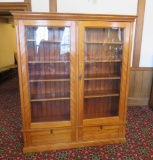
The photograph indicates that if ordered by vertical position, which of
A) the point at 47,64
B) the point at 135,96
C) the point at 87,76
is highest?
the point at 47,64

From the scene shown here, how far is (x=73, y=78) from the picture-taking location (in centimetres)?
201

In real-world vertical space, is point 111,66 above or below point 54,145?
above

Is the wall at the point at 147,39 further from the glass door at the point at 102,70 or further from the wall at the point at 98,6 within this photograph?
the glass door at the point at 102,70

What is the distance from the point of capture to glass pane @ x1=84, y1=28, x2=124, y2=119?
210 centimetres

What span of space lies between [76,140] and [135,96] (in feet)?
6.37

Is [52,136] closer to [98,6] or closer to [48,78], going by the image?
[48,78]

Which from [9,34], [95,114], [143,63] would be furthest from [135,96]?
[9,34]

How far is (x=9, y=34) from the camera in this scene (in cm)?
659

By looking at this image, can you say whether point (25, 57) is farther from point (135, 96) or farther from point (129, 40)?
point (135, 96)

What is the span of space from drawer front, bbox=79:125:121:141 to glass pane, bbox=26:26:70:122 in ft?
1.06

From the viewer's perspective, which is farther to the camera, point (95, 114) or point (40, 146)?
point (95, 114)

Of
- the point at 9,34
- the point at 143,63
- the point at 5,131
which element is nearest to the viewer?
the point at 5,131

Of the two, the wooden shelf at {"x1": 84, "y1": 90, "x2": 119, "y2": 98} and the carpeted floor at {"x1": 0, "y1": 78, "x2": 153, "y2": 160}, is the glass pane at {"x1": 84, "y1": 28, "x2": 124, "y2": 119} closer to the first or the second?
the wooden shelf at {"x1": 84, "y1": 90, "x2": 119, "y2": 98}

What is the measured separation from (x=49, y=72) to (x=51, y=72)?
0.03 m
